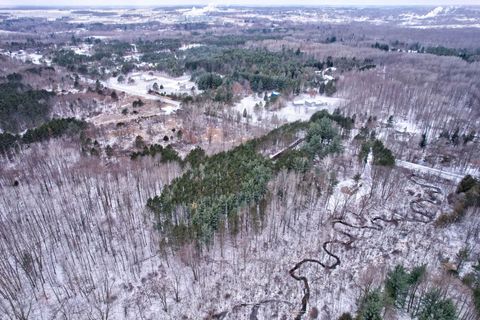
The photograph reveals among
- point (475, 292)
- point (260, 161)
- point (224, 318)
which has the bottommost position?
point (224, 318)

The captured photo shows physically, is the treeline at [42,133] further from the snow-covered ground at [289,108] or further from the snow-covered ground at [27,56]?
the snow-covered ground at [27,56]

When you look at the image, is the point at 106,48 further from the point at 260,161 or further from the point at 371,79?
the point at 260,161

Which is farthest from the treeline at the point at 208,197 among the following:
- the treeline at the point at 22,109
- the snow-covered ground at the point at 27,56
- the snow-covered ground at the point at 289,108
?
the snow-covered ground at the point at 27,56


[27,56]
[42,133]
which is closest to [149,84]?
[42,133]

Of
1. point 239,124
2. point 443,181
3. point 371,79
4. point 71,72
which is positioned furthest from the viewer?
point 71,72

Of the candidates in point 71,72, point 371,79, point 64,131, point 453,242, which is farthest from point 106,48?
point 453,242

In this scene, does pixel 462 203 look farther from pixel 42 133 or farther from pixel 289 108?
pixel 42 133
